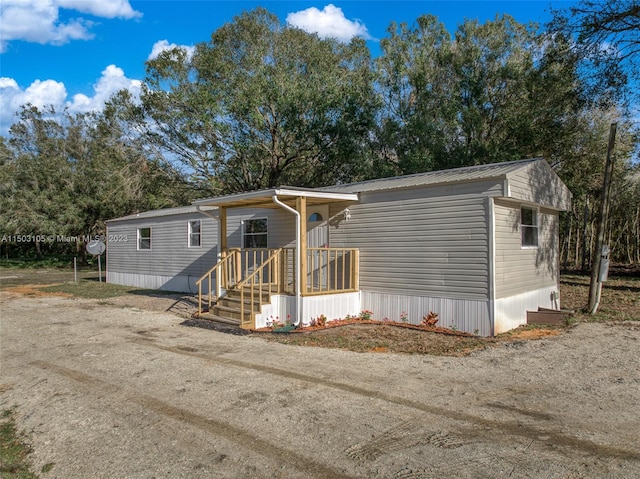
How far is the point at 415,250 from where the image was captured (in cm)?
908

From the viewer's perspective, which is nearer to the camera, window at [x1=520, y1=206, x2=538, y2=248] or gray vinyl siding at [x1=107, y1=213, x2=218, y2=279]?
window at [x1=520, y1=206, x2=538, y2=248]

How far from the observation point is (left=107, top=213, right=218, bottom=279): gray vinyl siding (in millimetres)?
14922

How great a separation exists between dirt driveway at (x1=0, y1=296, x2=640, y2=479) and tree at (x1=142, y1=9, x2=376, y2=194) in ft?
39.6

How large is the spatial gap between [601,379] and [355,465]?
3.78m

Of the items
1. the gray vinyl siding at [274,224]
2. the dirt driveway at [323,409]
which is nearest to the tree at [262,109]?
the gray vinyl siding at [274,224]

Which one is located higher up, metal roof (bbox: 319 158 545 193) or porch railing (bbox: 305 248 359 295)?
metal roof (bbox: 319 158 545 193)

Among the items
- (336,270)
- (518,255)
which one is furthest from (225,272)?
(518,255)

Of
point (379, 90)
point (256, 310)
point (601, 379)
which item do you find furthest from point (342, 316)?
point (379, 90)

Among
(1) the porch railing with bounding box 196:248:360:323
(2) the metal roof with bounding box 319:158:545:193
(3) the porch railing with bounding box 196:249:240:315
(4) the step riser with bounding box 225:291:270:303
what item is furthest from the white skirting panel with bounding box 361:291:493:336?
(3) the porch railing with bounding box 196:249:240:315

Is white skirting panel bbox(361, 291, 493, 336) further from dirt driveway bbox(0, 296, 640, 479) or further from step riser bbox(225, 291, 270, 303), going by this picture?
step riser bbox(225, 291, 270, 303)

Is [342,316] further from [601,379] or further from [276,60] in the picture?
[276,60]

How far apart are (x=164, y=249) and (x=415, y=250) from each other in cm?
1077

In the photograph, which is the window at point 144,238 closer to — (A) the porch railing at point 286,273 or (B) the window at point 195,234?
(B) the window at point 195,234

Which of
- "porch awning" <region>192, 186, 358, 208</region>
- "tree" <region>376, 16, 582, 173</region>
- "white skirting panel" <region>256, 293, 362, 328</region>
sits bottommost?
"white skirting panel" <region>256, 293, 362, 328</region>
